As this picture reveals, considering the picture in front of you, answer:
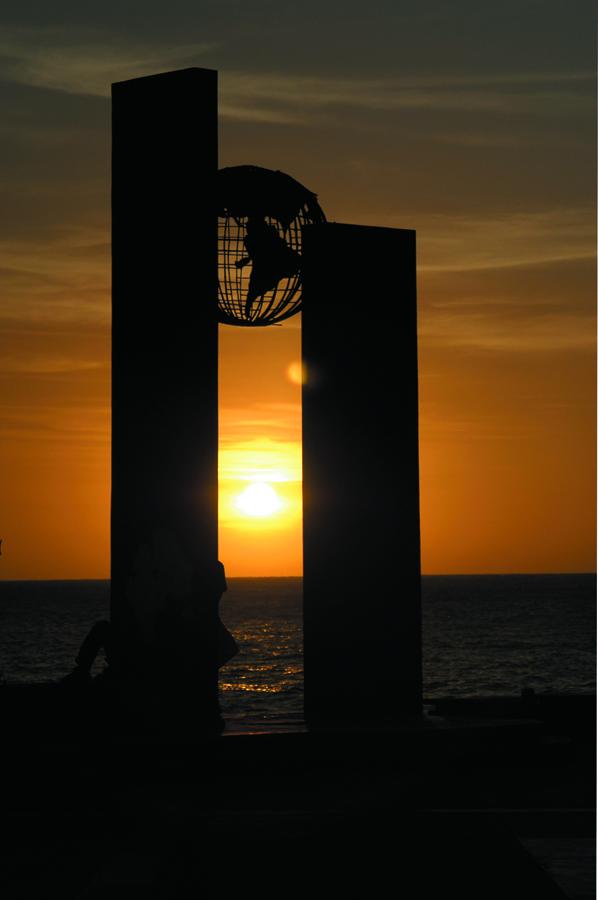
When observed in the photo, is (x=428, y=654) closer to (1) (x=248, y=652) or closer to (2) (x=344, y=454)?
(1) (x=248, y=652)

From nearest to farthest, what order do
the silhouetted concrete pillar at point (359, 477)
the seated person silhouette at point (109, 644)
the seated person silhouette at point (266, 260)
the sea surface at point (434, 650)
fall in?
the seated person silhouette at point (109, 644)
the silhouetted concrete pillar at point (359, 477)
the seated person silhouette at point (266, 260)
the sea surface at point (434, 650)

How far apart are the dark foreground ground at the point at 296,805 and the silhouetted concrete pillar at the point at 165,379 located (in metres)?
0.80

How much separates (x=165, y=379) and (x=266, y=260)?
1904mm

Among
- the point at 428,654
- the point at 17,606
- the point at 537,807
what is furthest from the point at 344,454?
the point at 17,606

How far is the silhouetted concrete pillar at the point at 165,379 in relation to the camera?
1267 cm

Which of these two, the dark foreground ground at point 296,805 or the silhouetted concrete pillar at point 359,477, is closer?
the dark foreground ground at point 296,805

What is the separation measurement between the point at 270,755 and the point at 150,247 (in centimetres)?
477

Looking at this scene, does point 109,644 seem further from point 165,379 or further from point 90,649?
point 165,379

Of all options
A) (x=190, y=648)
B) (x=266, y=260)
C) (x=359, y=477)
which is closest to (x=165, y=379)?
(x=266, y=260)

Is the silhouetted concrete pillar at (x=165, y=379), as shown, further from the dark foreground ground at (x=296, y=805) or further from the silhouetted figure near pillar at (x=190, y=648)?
the dark foreground ground at (x=296, y=805)

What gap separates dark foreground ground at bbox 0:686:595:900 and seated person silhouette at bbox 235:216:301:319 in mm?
4306

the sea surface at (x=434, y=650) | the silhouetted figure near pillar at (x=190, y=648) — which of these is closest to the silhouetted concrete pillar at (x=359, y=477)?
the silhouetted figure near pillar at (x=190, y=648)

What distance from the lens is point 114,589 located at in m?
12.8

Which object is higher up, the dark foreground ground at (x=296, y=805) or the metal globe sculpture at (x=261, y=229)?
the metal globe sculpture at (x=261, y=229)
